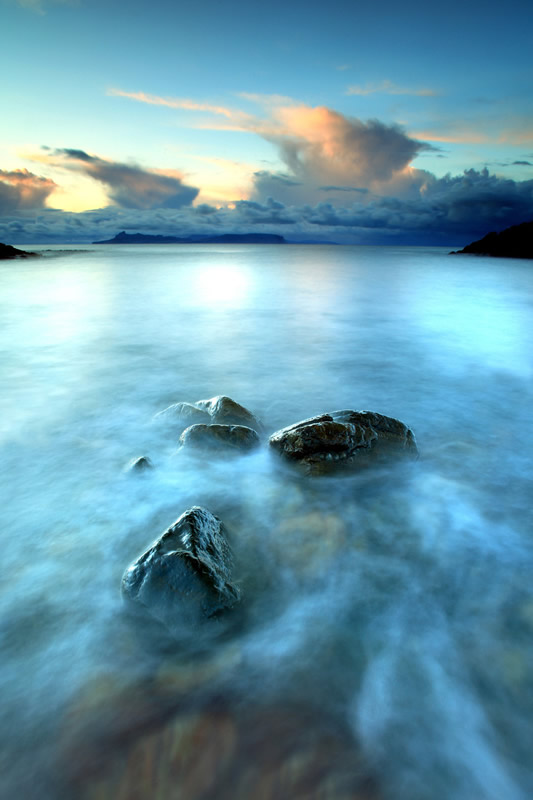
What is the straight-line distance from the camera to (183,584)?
2447 millimetres

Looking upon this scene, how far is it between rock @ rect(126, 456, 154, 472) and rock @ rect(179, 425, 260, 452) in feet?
1.36

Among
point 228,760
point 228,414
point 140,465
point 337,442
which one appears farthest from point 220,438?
point 228,760

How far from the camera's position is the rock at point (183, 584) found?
2.43 m

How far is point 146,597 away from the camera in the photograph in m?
2.56

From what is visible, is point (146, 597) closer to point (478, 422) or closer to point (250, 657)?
point (250, 657)

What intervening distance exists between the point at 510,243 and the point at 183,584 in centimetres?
10795

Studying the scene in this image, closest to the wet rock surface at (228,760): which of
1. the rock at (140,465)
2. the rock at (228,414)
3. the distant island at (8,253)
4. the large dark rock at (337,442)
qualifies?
the large dark rock at (337,442)

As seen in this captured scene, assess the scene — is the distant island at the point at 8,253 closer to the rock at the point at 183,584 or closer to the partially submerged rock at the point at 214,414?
the partially submerged rock at the point at 214,414

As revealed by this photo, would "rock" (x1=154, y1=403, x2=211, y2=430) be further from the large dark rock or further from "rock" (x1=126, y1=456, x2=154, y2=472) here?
the large dark rock

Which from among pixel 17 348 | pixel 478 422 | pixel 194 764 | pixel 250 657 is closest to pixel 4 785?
pixel 194 764

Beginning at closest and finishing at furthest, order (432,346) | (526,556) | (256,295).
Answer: (526,556)
(432,346)
(256,295)

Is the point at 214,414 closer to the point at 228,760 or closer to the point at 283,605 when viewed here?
the point at 283,605

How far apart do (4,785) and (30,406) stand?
5115mm

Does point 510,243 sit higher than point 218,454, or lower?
higher
